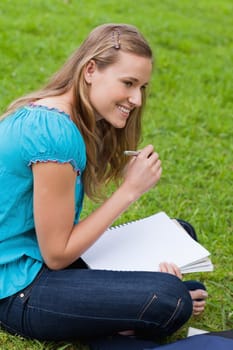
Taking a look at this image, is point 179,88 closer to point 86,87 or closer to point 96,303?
point 86,87

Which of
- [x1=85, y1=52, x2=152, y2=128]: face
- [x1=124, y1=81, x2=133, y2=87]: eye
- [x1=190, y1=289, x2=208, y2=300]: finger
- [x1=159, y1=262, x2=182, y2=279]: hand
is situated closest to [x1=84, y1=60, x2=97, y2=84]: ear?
[x1=85, y1=52, x2=152, y2=128]: face

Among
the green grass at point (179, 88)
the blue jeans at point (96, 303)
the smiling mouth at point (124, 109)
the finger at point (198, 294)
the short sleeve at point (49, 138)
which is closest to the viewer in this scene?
the short sleeve at point (49, 138)

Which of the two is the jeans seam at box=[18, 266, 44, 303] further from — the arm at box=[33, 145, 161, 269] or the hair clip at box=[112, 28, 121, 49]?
the hair clip at box=[112, 28, 121, 49]

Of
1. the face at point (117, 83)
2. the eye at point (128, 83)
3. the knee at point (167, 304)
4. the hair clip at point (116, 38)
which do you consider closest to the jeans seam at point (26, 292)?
the knee at point (167, 304)

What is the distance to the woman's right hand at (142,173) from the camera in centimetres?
265

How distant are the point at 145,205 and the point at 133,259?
4.01 feet

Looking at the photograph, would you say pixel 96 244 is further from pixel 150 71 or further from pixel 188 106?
pixel 188 106

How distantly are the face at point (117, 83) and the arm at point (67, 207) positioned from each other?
0.21 metres

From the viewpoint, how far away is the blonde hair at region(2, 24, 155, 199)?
8.39 feet

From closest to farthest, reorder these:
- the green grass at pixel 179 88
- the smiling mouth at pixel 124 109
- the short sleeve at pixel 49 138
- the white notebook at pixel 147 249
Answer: the short sleeve at pixel 49 138 → the smiling mouth at pixel 124 109 → the white notebook at pixel 147 249 → the green grass at pixel 179 88

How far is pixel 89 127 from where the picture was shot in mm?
2623

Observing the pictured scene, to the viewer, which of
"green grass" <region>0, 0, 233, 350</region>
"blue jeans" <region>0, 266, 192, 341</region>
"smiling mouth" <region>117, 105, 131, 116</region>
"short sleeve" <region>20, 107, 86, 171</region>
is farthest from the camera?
"green grass" <region>0, 0, 233, 350</region>

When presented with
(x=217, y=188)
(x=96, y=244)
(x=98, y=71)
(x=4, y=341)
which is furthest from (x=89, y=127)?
(x=217, y=188)

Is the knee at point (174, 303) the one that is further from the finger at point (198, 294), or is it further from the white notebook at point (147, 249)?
the finger at point (198, 294)
